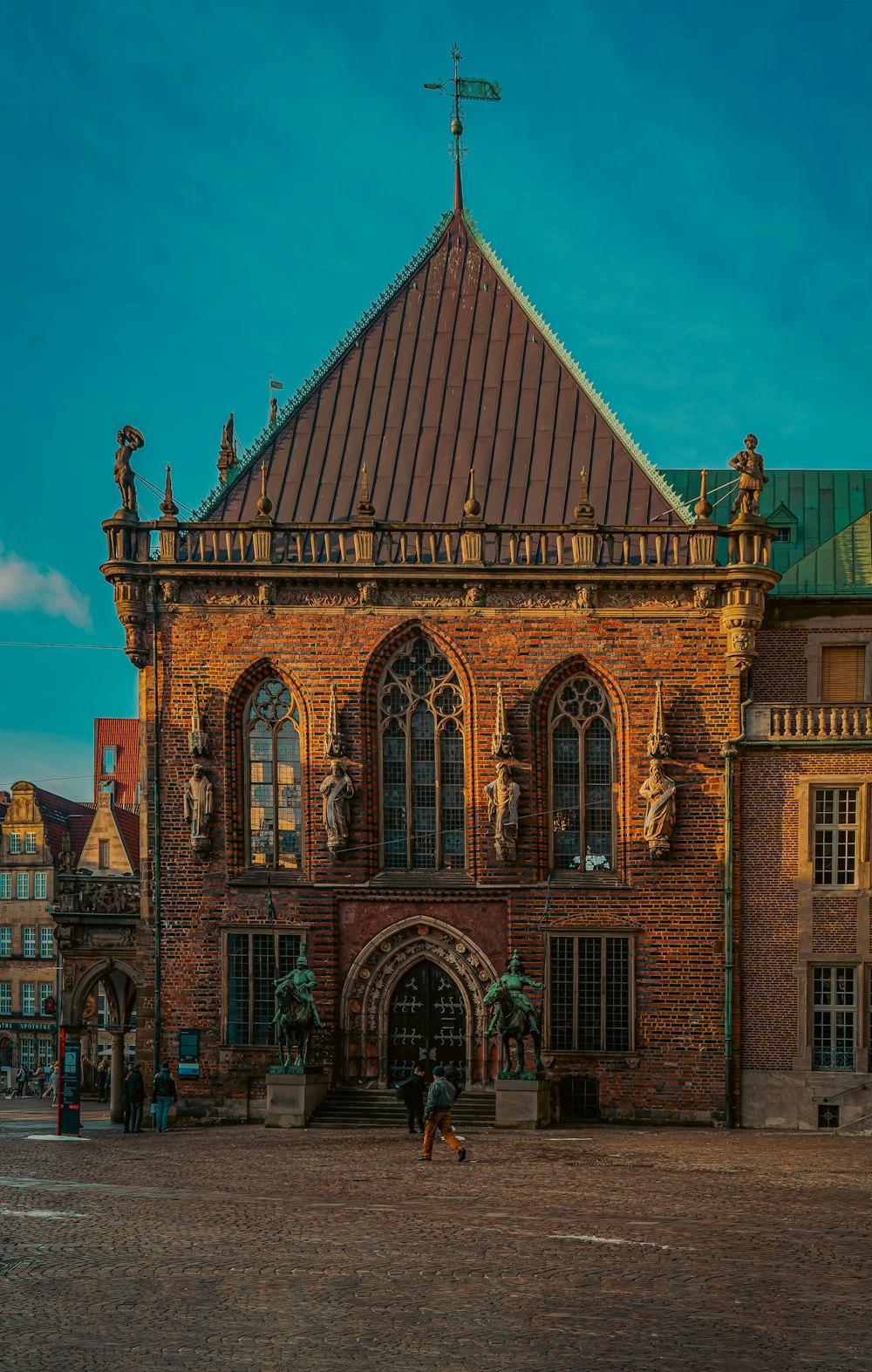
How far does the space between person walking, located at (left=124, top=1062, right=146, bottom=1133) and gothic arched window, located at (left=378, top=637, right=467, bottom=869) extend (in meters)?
6.21

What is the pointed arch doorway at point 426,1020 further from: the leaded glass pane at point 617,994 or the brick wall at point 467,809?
the leaded glass pane at point 617,994

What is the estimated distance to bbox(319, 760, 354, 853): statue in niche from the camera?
31.0 m

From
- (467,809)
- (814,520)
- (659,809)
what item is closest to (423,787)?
(467,809)

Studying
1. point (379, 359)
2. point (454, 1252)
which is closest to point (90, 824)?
point (379, 359)

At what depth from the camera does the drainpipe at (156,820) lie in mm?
31391

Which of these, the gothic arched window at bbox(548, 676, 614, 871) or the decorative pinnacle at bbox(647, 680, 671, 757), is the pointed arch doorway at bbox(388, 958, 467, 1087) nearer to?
the gothic arched window at bbox(548, 676, 614, 871)

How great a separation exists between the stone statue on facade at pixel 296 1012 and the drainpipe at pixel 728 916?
24.5 ft

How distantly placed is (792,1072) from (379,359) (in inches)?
650

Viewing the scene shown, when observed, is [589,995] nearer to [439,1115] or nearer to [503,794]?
[503,794]

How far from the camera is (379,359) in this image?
3512 cm

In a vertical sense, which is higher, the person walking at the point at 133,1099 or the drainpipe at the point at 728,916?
the drainpipe at the point at 728,916

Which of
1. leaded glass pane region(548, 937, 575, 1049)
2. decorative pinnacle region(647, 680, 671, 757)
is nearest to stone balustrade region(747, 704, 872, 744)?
decorative pinnacle region(647, 680, 671, 757)

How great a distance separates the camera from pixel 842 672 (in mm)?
33594

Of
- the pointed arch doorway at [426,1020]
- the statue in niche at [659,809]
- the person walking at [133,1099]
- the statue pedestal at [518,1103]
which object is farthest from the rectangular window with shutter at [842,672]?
the person walking at [133,1099]
